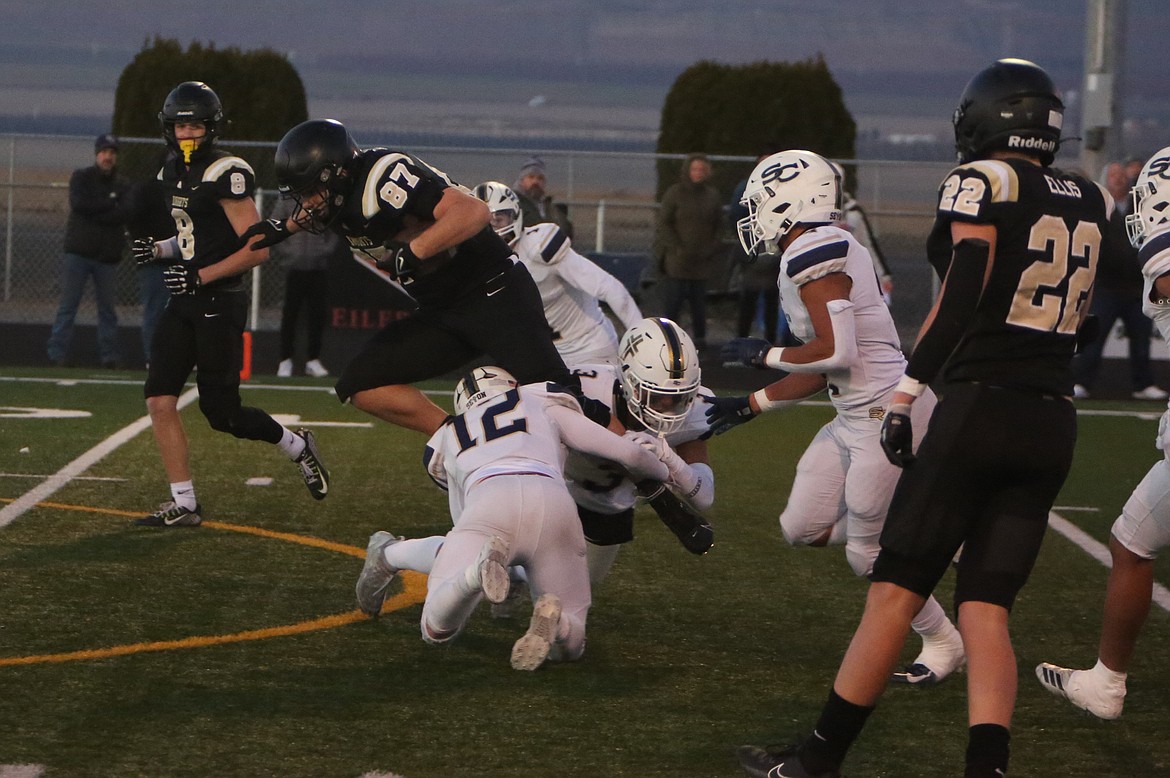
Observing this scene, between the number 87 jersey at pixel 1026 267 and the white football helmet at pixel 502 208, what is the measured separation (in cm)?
370

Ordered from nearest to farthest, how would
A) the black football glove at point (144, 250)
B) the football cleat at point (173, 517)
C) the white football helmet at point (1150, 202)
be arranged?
the white football helmet at point (1150, 202), the football cleat at point (173, 517), the black football glove at point (144, 250)

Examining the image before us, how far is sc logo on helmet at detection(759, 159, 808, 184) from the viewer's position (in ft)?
16.8

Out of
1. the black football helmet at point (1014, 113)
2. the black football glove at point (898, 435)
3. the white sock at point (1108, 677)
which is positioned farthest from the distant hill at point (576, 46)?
the black football glove at point (898, 435)

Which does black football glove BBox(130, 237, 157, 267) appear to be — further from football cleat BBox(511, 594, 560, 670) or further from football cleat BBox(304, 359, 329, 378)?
football cleat BBox(304, 359, 329, 378)

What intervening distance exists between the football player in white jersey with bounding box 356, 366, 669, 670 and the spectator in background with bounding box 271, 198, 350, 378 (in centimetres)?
815

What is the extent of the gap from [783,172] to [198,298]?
9.62 feet

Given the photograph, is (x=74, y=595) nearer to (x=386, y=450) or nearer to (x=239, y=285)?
(x=239, y=285)

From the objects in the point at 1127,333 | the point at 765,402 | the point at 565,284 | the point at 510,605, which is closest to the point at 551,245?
the point at 565,284

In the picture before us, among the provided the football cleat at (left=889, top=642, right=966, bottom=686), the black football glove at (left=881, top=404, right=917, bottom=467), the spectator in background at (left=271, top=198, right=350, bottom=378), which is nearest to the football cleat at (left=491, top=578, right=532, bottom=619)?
the football cleat at (left=889, top=642, right=966, bottom=686)

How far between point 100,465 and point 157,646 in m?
3.69

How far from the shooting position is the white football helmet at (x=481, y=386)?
522 centimetres

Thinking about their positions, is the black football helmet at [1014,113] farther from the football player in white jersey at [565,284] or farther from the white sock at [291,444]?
the white sock at [291,444]

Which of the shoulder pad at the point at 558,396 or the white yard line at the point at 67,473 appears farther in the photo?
the white yard line at the point at 67,473

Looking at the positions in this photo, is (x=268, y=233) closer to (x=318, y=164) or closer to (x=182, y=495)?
(x=318, y=164)
